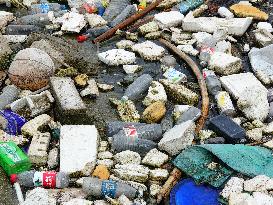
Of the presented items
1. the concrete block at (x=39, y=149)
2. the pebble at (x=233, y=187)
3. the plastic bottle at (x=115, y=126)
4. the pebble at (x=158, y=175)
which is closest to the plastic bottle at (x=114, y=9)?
the plastic bottle at (x=115, y=126)

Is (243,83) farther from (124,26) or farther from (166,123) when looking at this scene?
(124,26)

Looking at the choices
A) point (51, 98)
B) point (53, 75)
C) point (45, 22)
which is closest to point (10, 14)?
point (45, 22)

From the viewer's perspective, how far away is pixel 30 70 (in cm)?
675

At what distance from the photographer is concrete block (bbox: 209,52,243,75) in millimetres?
7273

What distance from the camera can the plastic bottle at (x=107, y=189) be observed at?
5301 millimetres

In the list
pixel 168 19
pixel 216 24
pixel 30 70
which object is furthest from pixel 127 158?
pixel 216 24

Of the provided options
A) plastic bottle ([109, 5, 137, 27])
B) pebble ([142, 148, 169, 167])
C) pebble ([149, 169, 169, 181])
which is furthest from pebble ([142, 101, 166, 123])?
plastic bottle ([109, 5, 137, 27])

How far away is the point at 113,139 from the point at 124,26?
2947 mm

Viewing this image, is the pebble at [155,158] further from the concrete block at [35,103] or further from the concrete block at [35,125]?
the concrete block at [35,103]

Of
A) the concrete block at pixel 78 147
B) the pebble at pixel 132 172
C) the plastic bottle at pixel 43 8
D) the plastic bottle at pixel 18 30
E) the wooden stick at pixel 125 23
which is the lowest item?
the pebble at pixel 132 172

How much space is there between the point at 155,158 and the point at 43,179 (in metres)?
1.37

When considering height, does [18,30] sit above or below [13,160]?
above

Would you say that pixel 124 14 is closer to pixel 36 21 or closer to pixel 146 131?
pixel 36 21

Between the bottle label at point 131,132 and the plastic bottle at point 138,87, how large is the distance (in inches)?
29.7
